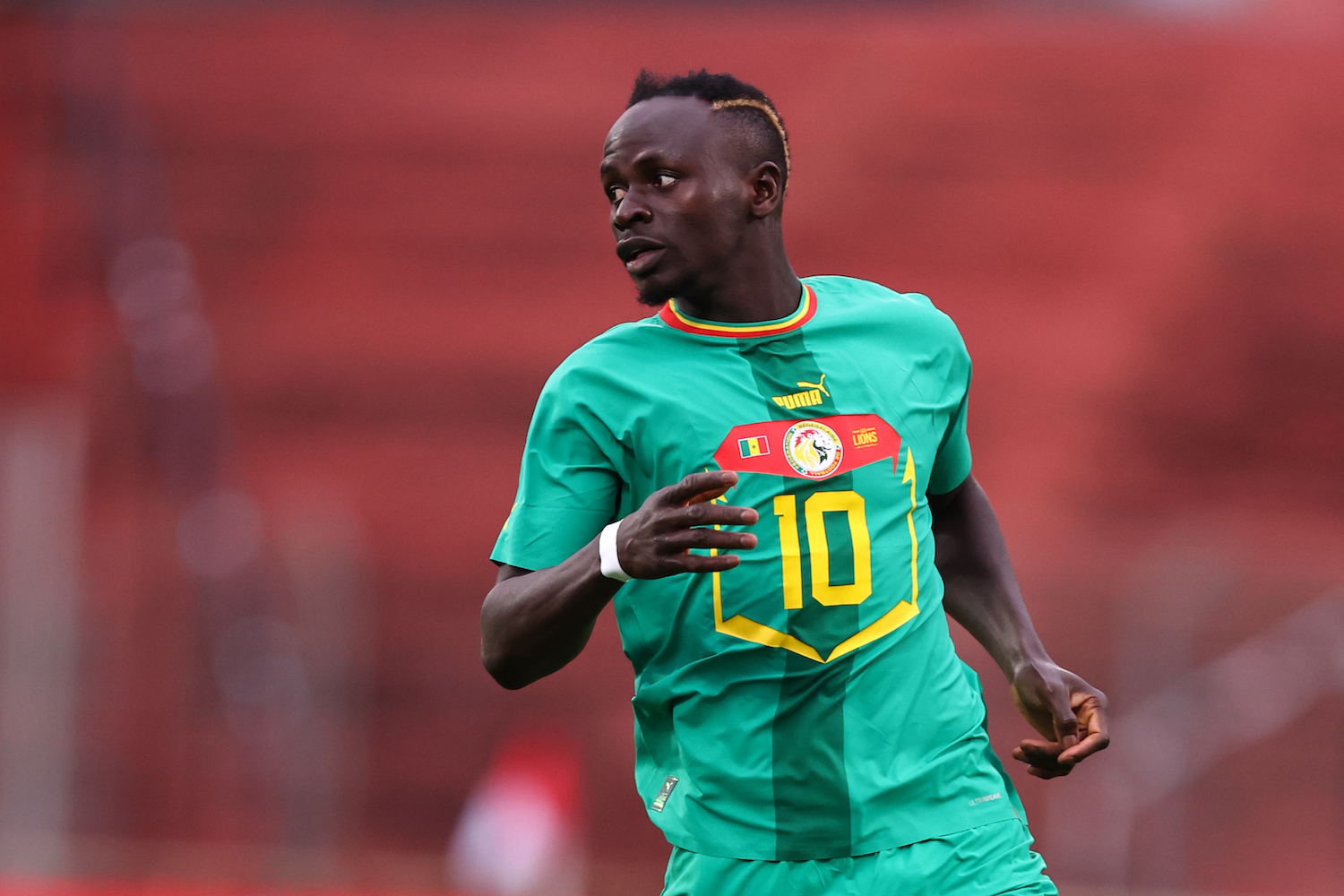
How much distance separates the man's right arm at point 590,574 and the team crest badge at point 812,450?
32 cm

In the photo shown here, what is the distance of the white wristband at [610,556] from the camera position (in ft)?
8.32

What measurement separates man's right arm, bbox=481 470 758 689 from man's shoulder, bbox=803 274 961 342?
2.41 feet

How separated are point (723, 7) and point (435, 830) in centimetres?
1231

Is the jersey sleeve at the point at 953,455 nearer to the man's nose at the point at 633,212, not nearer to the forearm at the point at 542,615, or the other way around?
the man's nose at the point at 633,212

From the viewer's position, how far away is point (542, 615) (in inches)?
106

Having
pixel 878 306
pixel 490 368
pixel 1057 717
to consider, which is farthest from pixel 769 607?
pixel 490 368

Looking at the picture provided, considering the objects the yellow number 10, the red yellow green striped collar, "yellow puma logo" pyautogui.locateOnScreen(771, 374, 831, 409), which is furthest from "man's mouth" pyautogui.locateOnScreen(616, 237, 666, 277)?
the yellow number 10

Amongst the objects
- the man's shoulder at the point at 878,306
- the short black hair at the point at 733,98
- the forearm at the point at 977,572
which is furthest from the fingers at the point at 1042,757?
the short black hair at the point at 733,98

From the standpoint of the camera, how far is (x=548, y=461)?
2.85m

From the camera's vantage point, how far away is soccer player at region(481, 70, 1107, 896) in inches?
110

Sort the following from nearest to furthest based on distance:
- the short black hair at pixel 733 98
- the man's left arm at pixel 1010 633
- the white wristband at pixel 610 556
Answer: the white wristband at pixel 610 556 → the man's left arm at pixel 1010 633 → the short black hair at pixel 733 98

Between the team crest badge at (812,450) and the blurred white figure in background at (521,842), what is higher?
the team crest badge at (812,450)

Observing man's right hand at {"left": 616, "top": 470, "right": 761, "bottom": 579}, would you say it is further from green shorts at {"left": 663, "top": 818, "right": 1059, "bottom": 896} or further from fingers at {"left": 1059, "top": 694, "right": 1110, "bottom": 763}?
fingers at {"left": 1059, "top": 694, "right": 1110, "bottom": 763}

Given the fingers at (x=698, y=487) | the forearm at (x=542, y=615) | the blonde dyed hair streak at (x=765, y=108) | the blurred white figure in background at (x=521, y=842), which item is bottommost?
the blurred white figure in background at (x=521, y=842)
